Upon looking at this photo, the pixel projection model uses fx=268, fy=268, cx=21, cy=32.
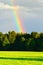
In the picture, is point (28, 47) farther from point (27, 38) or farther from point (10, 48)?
point (27, 38)

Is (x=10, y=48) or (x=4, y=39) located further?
(x=4, y=39)

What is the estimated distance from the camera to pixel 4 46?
10175 cm

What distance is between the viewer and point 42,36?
10962 centimetres

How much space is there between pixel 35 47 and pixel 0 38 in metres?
17.8

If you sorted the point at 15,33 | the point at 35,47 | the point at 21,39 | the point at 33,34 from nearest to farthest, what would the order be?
the point at 35,47 < the point at 21,39 < the point at 33,34 < the point at 15,33

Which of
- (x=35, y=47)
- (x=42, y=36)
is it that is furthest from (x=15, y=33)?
(x=35, y=47)

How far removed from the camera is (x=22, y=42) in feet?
346

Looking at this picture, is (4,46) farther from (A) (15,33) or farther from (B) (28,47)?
(A) (15,33)

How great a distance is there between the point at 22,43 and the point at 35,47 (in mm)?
7302

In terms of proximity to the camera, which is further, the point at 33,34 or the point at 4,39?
the point at 33,34

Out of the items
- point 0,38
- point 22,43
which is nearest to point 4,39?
point 0,38

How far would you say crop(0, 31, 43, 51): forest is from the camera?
99094 millimetres

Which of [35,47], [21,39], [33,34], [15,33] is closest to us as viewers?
[35,47]

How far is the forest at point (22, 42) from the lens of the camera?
3901 inches
